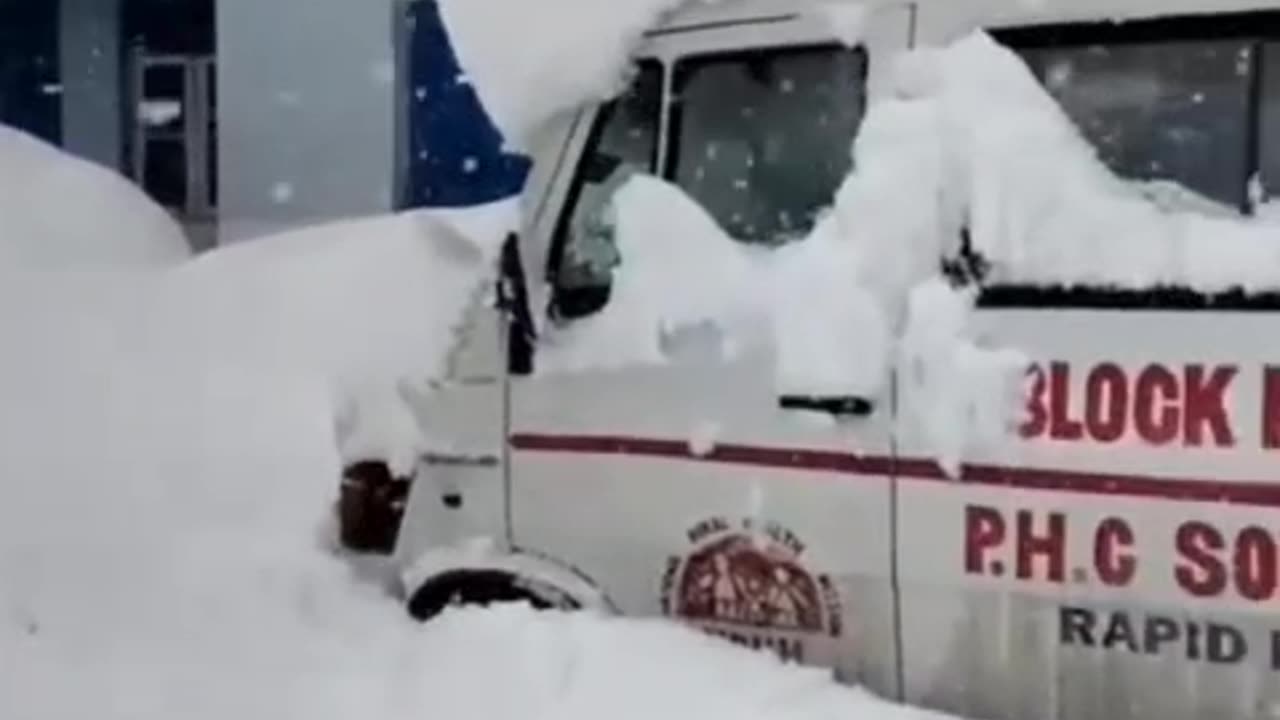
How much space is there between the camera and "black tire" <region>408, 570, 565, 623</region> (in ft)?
19.4

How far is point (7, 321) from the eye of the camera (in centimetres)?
1034

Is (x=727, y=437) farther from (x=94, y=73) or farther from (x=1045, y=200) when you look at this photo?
(x=94, y=73)

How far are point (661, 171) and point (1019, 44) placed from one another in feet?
3.00

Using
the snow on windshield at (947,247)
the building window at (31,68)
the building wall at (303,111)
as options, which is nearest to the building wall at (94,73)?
the building window at (31,68)

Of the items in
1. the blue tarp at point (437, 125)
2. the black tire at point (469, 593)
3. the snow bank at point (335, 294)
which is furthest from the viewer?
the blue tarp at point (437, 125)

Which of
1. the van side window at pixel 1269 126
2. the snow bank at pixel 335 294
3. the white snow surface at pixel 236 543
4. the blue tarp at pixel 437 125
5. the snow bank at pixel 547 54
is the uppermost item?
the blue tarp at pixel 437 125

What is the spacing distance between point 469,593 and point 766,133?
1416 millimetres

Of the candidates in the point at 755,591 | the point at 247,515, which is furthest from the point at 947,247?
the point at 247,515

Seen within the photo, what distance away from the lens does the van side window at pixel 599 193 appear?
5.73 m

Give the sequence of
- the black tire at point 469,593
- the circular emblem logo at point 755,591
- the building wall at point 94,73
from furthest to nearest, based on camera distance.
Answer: the building wall at point 94,73 → the black tire at point 469,593 → the circular emblem logo at point 755,591

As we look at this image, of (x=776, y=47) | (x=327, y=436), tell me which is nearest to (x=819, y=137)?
(x=776, y=47)

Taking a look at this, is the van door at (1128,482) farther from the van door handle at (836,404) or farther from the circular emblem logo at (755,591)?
the circular emblem logo at (755,591)

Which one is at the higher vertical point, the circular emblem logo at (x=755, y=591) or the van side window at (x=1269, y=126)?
the van side window at (x=1269, y=126)

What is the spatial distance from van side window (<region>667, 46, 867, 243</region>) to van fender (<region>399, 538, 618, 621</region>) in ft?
3.06
